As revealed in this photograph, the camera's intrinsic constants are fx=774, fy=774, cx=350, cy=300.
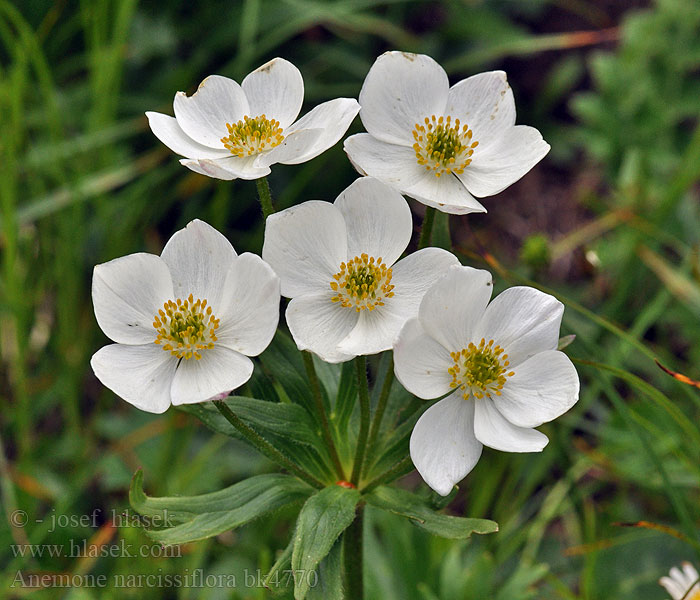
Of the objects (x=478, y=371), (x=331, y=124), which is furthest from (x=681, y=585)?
(x=331, y=124)

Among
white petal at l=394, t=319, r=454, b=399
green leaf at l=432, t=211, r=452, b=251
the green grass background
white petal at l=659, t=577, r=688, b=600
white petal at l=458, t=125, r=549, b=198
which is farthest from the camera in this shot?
the green grass background

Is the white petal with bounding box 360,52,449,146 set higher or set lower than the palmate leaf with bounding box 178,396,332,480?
higher

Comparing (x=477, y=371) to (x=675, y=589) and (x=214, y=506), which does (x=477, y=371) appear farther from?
(x=675, y=589)

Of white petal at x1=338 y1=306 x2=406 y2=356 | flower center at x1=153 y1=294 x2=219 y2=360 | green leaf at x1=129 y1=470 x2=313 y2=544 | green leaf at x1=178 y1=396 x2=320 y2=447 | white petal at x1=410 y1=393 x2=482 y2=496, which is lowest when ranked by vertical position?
green leaf at x1=129 y1=470 x2=313 y2=544

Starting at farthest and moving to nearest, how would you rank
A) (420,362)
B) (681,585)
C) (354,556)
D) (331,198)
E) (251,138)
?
(331,198)
(681,585)
(354,556)
(251,138)
(420,362)

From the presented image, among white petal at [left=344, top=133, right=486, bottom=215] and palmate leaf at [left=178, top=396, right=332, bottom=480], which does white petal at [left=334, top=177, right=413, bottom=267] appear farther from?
palmate leaf at [left=178, top=396, right=332, bottom=480]

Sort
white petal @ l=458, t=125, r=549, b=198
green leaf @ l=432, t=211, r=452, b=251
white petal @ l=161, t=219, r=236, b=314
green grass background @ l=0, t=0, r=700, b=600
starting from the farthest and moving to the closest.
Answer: green grass background @ l=0, t=0, r=700, b=600, green leaf @ l=432, t=211, r=452, b=251, white petal @ l=458, t=125, r=549, b=198, white petal @ l=161, t=219, r=236, b=314

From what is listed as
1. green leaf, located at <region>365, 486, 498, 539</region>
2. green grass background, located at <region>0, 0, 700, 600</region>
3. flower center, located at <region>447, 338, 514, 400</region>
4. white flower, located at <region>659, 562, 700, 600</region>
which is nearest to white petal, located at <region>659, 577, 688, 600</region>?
white flower, located at <region>659, 562, 700, 600</region>

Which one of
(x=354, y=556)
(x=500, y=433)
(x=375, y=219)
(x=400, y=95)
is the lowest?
(x=354, y=556)
